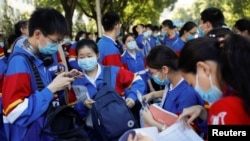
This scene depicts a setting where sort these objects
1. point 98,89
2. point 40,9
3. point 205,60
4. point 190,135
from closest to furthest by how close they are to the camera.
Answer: point 205,60 → point 190,135 → point 40,9 → point 98,89

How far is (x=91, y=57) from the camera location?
3.70 metres

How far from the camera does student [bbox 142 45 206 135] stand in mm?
2713

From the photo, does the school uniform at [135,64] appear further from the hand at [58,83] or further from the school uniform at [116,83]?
the hand at [58,83]

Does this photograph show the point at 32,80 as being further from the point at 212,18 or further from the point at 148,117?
the point at 212,18

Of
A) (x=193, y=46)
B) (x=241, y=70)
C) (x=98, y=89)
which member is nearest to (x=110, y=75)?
(x=98, y=89)

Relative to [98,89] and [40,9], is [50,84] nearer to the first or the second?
[40,9]

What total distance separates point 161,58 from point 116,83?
70 centimetres

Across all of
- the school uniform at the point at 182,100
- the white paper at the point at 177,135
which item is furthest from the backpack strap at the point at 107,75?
the white paper at the point at 177,135

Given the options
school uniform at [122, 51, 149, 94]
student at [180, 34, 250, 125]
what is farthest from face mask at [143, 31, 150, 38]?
student at [180, 34, 250, 125]

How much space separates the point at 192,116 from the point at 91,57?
5.25 feet

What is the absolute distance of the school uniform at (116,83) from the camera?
3574 mm

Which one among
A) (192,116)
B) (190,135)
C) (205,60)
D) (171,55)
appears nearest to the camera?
(205,60)

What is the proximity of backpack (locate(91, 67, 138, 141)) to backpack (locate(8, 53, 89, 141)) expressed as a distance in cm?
33

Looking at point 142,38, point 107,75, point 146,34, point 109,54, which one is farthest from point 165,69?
point 146,34
